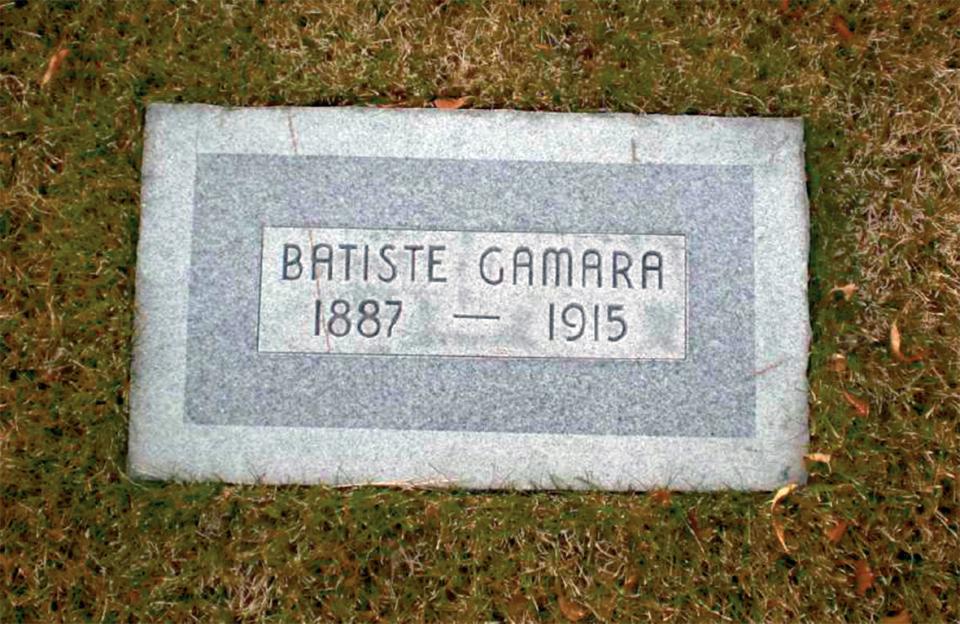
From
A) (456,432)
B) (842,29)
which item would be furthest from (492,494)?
(842,29)

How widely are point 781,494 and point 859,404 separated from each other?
15.6 inches

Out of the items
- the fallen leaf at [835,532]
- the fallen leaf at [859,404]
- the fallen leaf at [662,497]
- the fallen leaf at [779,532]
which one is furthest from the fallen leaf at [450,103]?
the fallen leaf at [835,532]

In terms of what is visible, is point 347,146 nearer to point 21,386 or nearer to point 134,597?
point 21,386

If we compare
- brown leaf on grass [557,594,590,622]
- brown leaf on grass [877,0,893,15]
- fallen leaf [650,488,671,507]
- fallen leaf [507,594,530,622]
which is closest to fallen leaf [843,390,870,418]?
fallen leaf [650,488,671,507]

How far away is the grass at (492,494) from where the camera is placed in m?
2.39

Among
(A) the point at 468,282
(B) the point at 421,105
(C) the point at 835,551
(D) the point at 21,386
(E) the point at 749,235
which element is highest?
(B) the point at 421,105

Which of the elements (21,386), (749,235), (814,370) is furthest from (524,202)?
(21,386)

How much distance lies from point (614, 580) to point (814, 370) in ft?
3.08

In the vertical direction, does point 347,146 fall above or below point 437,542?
above

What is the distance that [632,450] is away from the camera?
8.00ft

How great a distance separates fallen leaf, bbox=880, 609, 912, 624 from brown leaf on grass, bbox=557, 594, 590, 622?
93cm

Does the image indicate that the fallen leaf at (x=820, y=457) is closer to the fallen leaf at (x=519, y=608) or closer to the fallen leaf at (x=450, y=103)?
the fallen leaf at (x=519, y=608)

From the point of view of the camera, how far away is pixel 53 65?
260cm

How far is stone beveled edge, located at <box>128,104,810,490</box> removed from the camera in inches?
95.8
